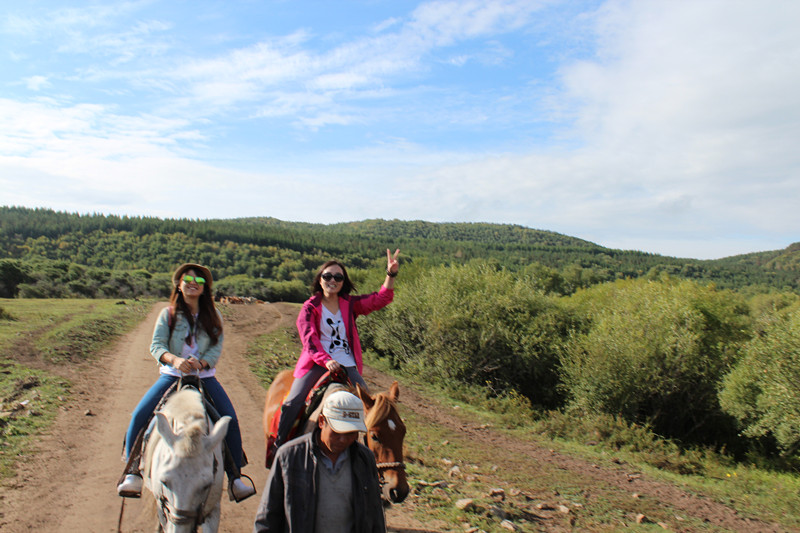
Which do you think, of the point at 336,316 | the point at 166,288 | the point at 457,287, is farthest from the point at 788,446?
the point at 166,288

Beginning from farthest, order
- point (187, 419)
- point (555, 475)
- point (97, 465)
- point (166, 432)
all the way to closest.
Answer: point (555, 475)
point (97, 465)
point (187, 419)
point (166, 432)

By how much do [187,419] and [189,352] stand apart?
1.15m

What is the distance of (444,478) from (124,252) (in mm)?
89714

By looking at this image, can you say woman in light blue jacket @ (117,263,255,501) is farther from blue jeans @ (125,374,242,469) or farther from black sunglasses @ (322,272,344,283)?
black sunglasses @ (322,272,344,283)

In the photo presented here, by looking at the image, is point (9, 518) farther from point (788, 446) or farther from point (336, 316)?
point (788, 446)

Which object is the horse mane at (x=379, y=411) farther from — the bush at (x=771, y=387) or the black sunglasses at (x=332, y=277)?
the bush at (x=771, y=387)

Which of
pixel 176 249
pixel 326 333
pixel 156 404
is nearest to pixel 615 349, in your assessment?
pixel 326 333

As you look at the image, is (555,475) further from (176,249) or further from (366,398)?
(176,249)

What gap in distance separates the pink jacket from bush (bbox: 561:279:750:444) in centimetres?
1350

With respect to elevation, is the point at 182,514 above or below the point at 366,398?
below

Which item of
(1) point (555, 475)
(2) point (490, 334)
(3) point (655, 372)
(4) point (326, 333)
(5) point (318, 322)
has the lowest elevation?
(1) point (555, 475)

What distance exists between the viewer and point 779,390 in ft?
43.8

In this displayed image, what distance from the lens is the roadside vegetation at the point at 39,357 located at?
26.3ft

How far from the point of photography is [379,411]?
13.6 feet
